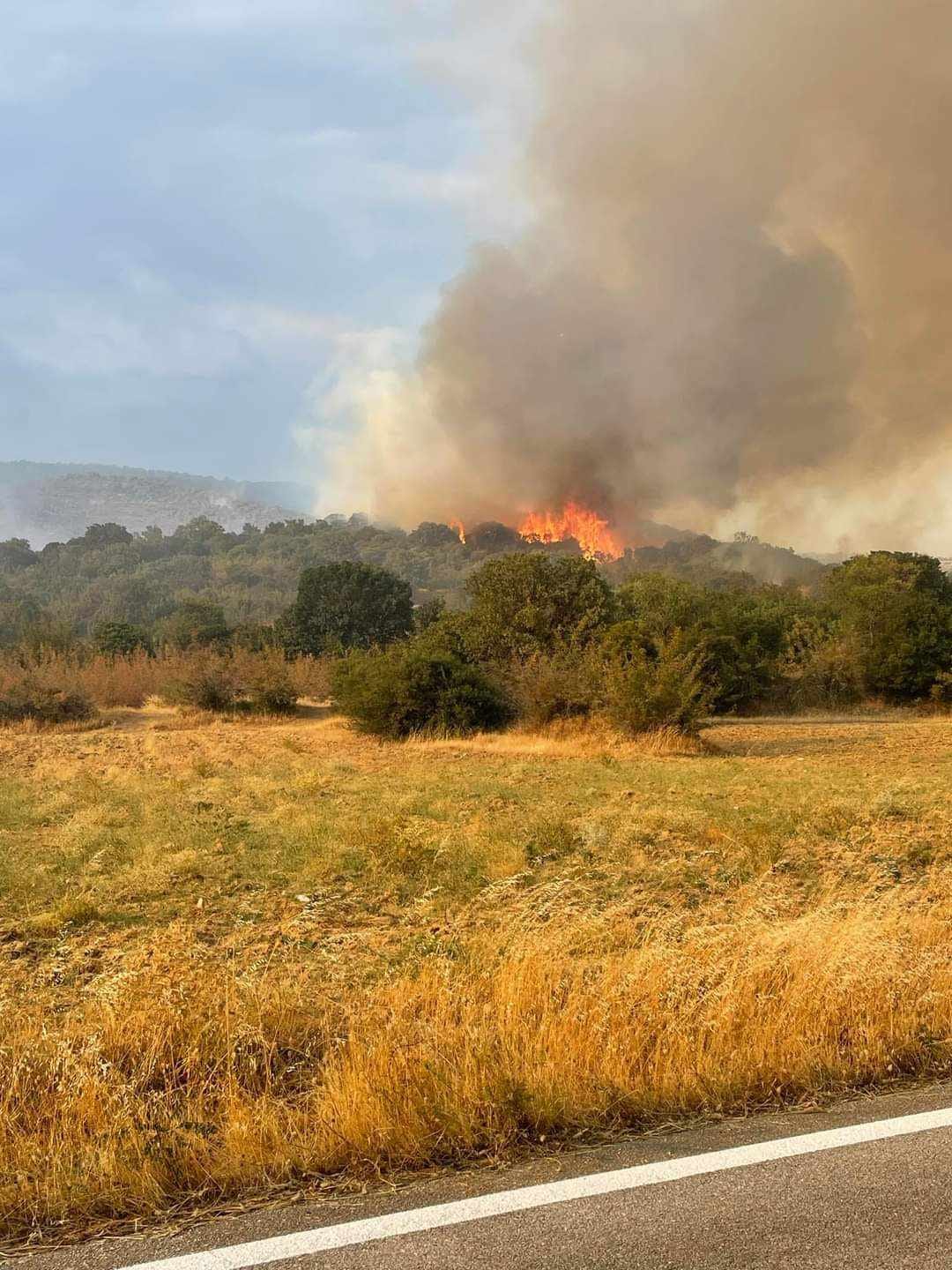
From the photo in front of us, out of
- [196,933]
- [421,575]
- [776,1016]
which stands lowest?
[196,933]

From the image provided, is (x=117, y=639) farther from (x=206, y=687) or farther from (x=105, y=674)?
(x=206, y=687)

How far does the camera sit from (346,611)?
71125 mm

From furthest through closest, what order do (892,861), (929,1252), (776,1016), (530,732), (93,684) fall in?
(93,684) < (530,732) < (892,861) < (776,1016) < (929,1252)

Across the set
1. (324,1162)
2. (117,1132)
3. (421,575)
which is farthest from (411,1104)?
(421,575)

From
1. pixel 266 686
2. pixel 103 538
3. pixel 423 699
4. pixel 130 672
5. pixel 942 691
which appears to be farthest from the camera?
pixel 103 538

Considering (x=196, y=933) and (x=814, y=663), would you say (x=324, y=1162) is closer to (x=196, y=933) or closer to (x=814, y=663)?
(x=196, y=933)

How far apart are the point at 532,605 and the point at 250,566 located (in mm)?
148599

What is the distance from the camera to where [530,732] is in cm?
2795

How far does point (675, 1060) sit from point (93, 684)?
140 feet

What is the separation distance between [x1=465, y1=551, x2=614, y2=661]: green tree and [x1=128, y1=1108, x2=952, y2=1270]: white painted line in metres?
29.6

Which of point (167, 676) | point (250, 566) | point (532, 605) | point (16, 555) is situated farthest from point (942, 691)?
point (16, 555)

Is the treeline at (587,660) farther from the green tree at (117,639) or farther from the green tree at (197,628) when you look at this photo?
the green tree at (197,628)

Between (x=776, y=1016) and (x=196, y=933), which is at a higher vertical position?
(x=776, y=1016)

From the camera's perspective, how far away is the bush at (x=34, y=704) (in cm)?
3544
